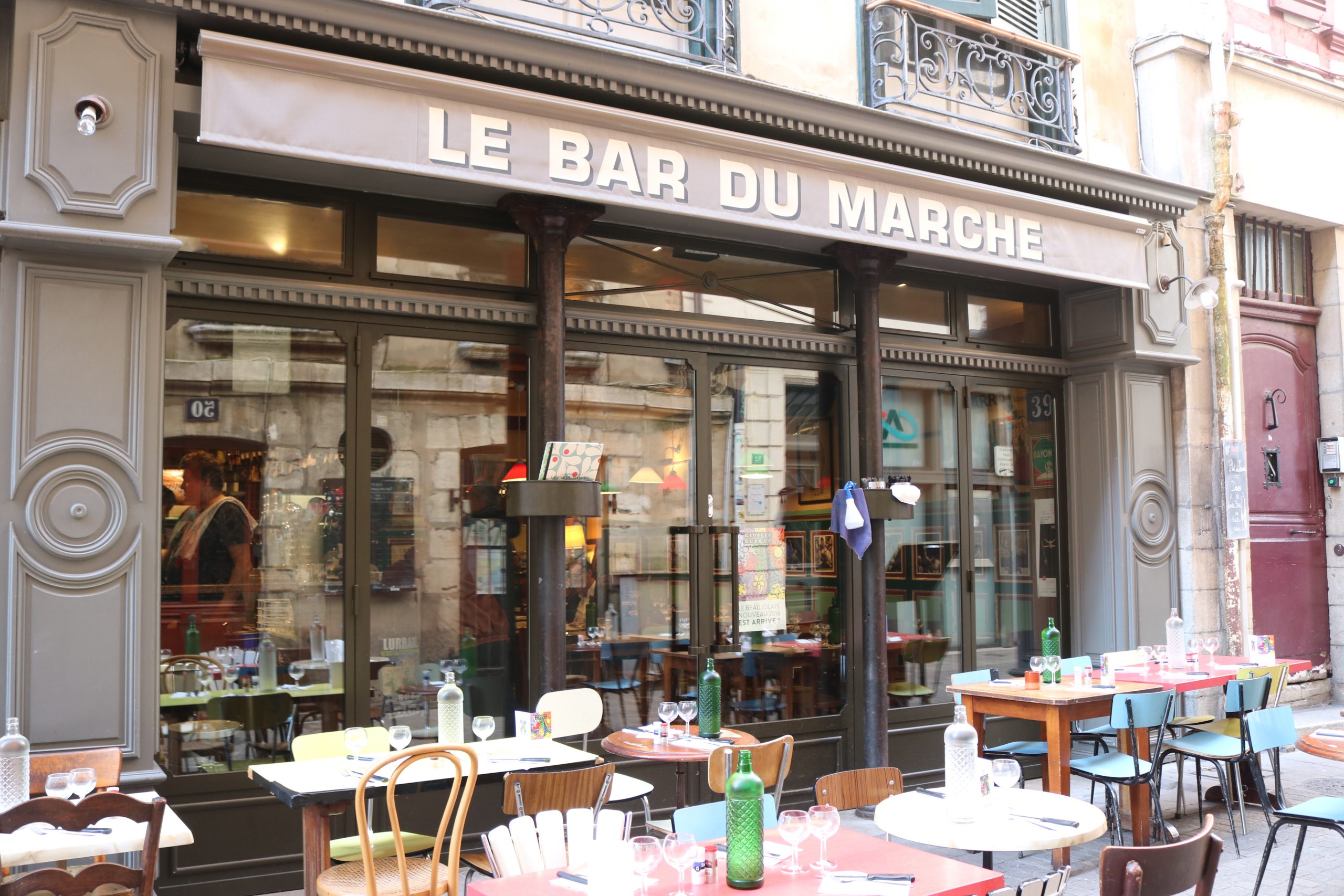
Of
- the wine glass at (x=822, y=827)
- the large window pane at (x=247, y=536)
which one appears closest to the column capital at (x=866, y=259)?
the large window pane at (x=247, y=536)

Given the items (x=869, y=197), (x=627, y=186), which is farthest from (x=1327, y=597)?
(x=627, y=186)

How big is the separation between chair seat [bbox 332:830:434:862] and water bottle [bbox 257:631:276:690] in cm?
130

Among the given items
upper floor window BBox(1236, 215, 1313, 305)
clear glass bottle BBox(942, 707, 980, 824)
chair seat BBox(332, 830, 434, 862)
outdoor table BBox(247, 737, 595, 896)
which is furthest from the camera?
upper floor window BBox(1236, 215, 1313, 305)

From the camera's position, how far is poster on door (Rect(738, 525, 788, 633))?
7.98 m

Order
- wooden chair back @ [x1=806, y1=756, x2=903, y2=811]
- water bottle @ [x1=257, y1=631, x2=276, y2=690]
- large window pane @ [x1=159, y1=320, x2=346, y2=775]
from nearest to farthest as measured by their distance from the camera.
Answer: wooden chair back @ [x1=806, y1=756, x2=903, y2=811]
large window pane @ [x1=159, y1=320, x2=346, y2=775]
water bottle @ [x1=257, y1=631, x2=276, y2=690]

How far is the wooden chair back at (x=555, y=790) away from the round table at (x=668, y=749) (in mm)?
848

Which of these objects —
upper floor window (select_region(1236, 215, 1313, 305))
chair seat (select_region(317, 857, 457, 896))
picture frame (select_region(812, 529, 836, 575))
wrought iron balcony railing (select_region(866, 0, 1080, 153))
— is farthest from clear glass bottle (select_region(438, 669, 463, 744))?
upper floor window (select_region(1236, 215, 1313, 305))

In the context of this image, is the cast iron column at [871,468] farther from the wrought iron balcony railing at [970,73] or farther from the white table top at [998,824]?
the white table top at [998,824]

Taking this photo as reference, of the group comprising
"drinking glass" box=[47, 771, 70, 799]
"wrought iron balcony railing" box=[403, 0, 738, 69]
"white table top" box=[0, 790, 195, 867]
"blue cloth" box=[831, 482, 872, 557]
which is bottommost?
"white table top" box=[0, 790, 195, 867]

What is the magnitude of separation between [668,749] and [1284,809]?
3362 mm

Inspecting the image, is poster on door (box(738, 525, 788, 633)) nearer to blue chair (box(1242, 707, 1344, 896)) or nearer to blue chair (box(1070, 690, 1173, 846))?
blue chair (box(1070, 690, 1173, 846))

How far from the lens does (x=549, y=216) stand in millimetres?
6809

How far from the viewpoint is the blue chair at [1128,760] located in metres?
6.53

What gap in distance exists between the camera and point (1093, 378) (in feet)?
31.6
